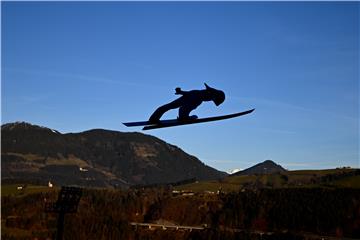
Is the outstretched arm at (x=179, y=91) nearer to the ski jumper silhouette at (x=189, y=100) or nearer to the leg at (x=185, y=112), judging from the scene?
the ski jumper silhouette at (x=189, y=100)

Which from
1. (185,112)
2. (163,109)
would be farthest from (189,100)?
(163,109)

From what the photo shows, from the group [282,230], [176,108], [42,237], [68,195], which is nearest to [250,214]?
[282,230]

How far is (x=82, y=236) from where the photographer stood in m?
151

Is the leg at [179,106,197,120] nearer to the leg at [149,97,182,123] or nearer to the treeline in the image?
the leg at [149,97,182,123]

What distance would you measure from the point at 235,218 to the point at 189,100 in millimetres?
160893

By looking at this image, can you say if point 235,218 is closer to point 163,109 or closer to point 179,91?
point 163,109

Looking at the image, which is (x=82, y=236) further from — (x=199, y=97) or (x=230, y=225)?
(x=199, y=97)

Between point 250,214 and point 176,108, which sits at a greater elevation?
point 176,108

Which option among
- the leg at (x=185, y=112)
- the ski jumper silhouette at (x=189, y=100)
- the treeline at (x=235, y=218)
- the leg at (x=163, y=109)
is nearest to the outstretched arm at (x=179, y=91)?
the ski jumper silhouette at (x=189, y=100)

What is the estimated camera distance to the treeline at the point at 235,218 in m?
149

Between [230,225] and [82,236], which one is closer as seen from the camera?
[82,236]

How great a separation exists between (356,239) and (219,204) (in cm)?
6161

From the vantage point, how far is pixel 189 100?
15930 mm

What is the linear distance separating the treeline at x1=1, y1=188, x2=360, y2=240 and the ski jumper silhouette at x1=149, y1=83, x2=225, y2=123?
12241cm
